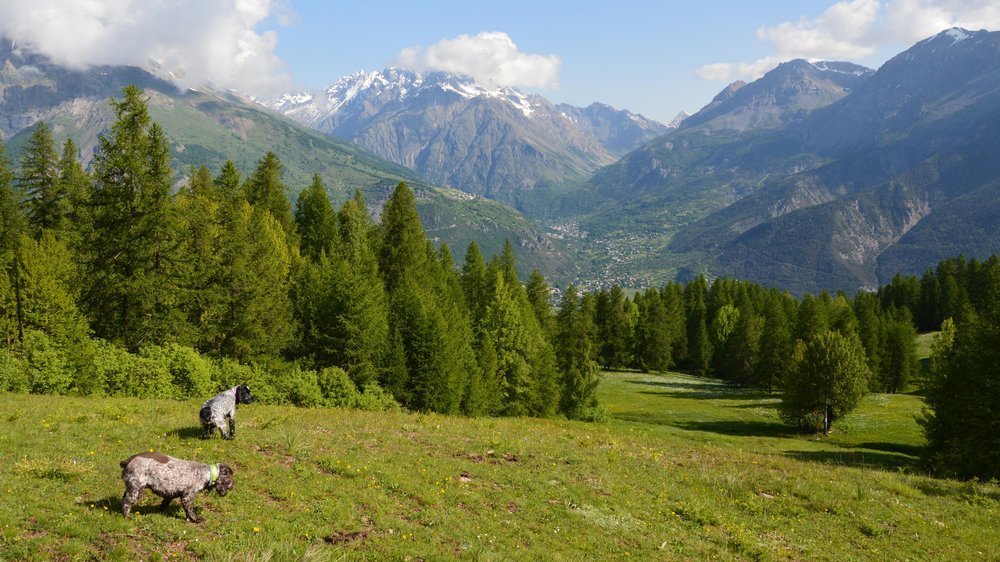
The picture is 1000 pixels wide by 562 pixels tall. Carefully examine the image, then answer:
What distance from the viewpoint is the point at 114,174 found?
117 feet

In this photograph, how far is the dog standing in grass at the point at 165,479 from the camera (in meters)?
12.6

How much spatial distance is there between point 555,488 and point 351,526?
26.8 feet

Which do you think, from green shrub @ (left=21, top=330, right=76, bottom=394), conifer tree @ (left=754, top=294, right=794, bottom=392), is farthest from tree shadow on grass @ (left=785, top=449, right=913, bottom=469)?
green shrub @ (left=21, top=330, right=76, bottom=394)

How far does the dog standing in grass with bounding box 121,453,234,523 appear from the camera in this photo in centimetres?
1257

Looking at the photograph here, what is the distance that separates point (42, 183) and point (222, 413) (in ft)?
171

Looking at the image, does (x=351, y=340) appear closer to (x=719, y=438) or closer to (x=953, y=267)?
(x=719, y=438)

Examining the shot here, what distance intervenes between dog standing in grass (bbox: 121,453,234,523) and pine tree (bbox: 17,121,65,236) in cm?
5428

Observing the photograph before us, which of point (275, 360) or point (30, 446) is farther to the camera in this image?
point (275, 360)

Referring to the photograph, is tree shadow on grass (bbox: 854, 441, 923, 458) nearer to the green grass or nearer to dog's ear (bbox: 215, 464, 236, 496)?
the green grass

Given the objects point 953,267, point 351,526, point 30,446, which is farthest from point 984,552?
point 953,267

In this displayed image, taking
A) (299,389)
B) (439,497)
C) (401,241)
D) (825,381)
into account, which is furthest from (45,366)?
(825,381)

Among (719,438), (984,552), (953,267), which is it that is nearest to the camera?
(984,552)

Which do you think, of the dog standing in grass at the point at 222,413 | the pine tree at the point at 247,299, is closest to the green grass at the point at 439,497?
the dog standing in grass at the point at 222,413

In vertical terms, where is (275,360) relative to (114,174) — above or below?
below
